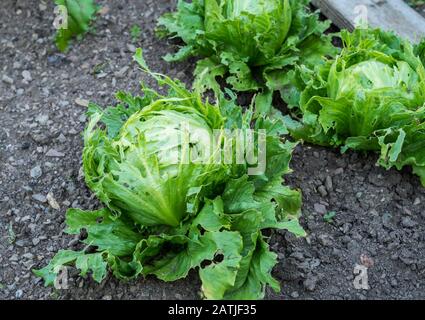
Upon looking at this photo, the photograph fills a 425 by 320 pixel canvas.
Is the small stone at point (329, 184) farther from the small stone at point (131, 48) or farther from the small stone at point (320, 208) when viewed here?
the small stone at point (131, 48)

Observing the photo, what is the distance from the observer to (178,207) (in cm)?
306

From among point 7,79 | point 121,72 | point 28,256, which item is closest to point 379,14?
point 121,72

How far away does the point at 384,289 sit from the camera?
3258mm

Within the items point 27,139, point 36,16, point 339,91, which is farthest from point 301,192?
point 36,16

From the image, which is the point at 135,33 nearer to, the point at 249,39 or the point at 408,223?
the point at 249,39

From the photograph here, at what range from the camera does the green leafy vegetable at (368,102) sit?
3457 millimetres

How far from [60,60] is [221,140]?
69.2 inches

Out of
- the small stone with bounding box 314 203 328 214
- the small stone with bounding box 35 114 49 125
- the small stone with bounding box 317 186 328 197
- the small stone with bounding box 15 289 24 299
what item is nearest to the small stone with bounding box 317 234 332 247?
the small stone with bounding box 314 203 328 214

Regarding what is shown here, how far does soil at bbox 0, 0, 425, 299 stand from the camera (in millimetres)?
3258

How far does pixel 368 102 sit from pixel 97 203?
4.93ft

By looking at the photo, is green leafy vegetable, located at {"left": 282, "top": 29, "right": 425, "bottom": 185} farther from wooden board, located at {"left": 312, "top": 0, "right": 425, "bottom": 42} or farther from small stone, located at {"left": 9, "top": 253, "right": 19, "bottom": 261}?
small stone, located at {"left": 9, "top": 253, "right": 19, "bottom": 261}

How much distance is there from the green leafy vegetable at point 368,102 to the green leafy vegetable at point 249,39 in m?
0.25

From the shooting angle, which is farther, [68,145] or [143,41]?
[143,41]

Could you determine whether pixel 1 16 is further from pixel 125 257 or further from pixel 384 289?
pixel 384 289
